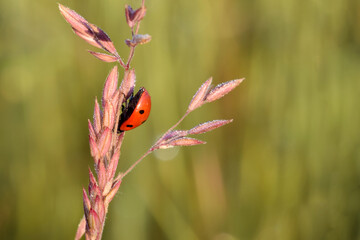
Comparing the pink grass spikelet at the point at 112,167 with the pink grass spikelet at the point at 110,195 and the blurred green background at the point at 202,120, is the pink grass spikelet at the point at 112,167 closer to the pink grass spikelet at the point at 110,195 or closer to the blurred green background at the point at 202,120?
the pink grass spikelet at the point at 110,195

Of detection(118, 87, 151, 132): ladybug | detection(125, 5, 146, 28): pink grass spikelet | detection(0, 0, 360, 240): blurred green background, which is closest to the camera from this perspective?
detection(125, 5, 146, 28): pink grass spikelet

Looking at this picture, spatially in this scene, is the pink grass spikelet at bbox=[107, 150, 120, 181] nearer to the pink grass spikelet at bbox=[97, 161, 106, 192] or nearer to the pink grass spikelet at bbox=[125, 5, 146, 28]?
the pink grass spikelet at bbox=[97, 161, 106, 192]

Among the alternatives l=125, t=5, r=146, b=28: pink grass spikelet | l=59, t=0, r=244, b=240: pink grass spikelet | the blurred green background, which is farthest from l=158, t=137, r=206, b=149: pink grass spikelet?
the blurred green background

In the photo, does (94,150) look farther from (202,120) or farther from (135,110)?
(202,120)

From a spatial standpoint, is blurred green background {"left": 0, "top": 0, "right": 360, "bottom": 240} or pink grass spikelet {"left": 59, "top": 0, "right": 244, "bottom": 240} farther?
blurred green background {"left": 0, "top": 0, "right": 360, "bottom": 240}

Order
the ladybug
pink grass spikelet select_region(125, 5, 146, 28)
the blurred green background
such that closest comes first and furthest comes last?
pink grass spikelet select_region(125, 5, 146, 28) → the ladybug → the blurred green background

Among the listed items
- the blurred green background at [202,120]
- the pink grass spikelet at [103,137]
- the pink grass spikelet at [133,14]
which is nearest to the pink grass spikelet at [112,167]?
the pink grass spikelet at [103,137]

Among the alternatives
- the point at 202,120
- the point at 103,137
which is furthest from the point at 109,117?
the point at 202,120
